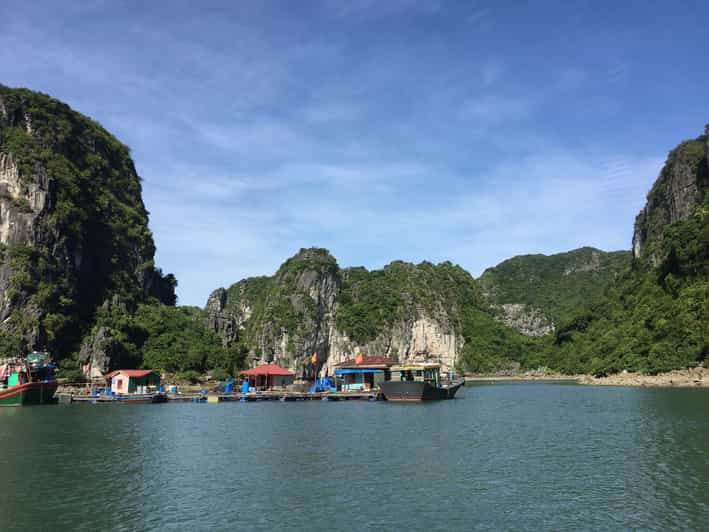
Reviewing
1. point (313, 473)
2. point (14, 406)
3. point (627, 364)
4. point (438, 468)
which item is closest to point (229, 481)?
point (313, 473)

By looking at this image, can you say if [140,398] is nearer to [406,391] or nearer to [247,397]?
[247,397]

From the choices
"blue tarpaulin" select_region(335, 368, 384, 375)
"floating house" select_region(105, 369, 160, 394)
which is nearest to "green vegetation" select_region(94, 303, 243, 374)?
"floating house" select_region(105, 369, 160, 394)

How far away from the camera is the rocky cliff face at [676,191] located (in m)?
125

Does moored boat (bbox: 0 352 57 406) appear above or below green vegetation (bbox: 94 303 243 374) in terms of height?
below

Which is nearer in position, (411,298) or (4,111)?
(4,111)

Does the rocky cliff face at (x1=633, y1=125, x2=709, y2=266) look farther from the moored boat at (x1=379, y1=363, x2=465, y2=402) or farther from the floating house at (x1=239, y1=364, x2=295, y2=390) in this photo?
the floating house at (x1=239, y1=364, x2=295, y2=390)

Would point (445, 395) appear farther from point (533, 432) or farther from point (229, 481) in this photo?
point (229, 481)

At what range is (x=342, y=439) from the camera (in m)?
34.8

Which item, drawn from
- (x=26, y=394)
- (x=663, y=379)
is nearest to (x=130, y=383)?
(x=26, y=394)

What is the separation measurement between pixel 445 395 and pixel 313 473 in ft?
158

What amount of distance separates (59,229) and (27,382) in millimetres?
34774

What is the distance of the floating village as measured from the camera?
64688 millimetres

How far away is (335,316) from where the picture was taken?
155 m

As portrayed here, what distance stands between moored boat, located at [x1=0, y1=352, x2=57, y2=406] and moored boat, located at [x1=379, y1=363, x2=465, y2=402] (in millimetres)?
37729
